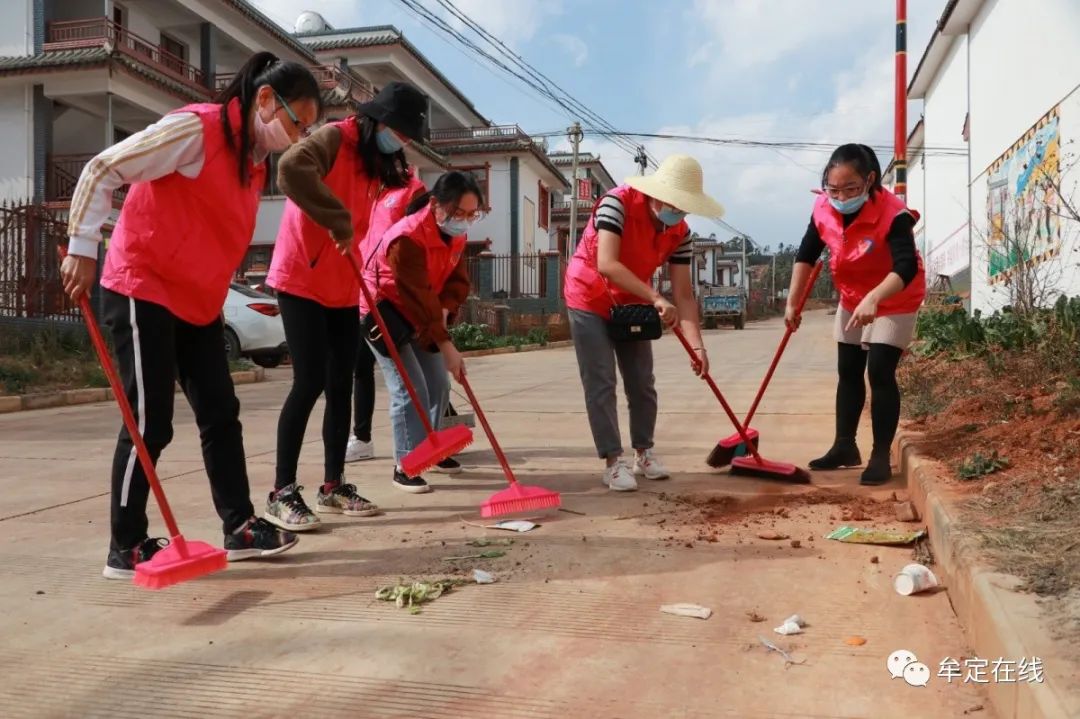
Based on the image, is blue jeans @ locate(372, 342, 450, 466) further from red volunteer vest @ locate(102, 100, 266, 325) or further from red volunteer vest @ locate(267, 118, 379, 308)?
red volunteer vest @ locate(102, 100, 266, 325)

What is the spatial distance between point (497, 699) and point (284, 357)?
11285 mm

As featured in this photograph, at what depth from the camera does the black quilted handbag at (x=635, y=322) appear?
3814 millimetres

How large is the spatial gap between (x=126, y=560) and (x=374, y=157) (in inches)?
67.7

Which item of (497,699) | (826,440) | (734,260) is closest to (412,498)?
(497,699)

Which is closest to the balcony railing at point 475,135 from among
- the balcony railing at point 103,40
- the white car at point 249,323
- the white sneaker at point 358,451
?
the balcony railing at point 103,40

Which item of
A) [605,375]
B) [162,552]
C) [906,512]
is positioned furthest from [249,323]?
A: [906,512]

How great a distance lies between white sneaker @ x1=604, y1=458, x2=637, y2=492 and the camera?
3861 mm

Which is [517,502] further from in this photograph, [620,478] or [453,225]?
[453,225]

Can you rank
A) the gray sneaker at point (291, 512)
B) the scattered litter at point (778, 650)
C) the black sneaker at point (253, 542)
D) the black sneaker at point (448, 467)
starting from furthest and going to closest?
the black sneaker at point (448, 467)
the gray sneaker at point (291, 512)
the black sneaker at point (253, 542)
the scattered litter at point (778, 650)

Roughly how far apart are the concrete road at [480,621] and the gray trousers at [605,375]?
0.29 metres

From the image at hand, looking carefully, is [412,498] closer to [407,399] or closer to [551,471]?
[407,399]

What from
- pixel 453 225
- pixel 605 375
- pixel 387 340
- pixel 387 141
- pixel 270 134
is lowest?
pixel 605 375

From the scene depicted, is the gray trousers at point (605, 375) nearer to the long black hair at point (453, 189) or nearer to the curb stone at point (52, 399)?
the long black hair at point (453, 189)

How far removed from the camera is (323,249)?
3289 millimetres
